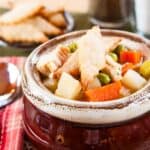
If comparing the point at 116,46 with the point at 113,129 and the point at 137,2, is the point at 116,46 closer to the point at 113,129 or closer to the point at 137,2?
the point at 113,129

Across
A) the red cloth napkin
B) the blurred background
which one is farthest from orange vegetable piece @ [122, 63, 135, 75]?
the blurred background

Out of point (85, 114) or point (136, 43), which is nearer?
point (85, 114)

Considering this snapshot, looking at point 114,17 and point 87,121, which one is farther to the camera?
point 114,17

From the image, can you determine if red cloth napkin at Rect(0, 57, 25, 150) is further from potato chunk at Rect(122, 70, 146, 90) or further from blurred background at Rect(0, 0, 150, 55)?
blurred background at Rect(0, 0, 150, 55)

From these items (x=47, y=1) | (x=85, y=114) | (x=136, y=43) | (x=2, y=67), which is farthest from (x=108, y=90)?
(x=47, y=1)

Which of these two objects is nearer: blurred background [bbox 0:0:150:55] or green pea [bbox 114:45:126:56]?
green pea [bbox 114:45:126:56]

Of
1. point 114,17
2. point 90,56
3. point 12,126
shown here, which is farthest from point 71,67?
point 114,17

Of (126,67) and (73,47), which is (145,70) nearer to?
(126,67)

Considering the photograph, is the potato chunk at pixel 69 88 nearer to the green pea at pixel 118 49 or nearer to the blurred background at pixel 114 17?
the green pea at pixel 118 49
